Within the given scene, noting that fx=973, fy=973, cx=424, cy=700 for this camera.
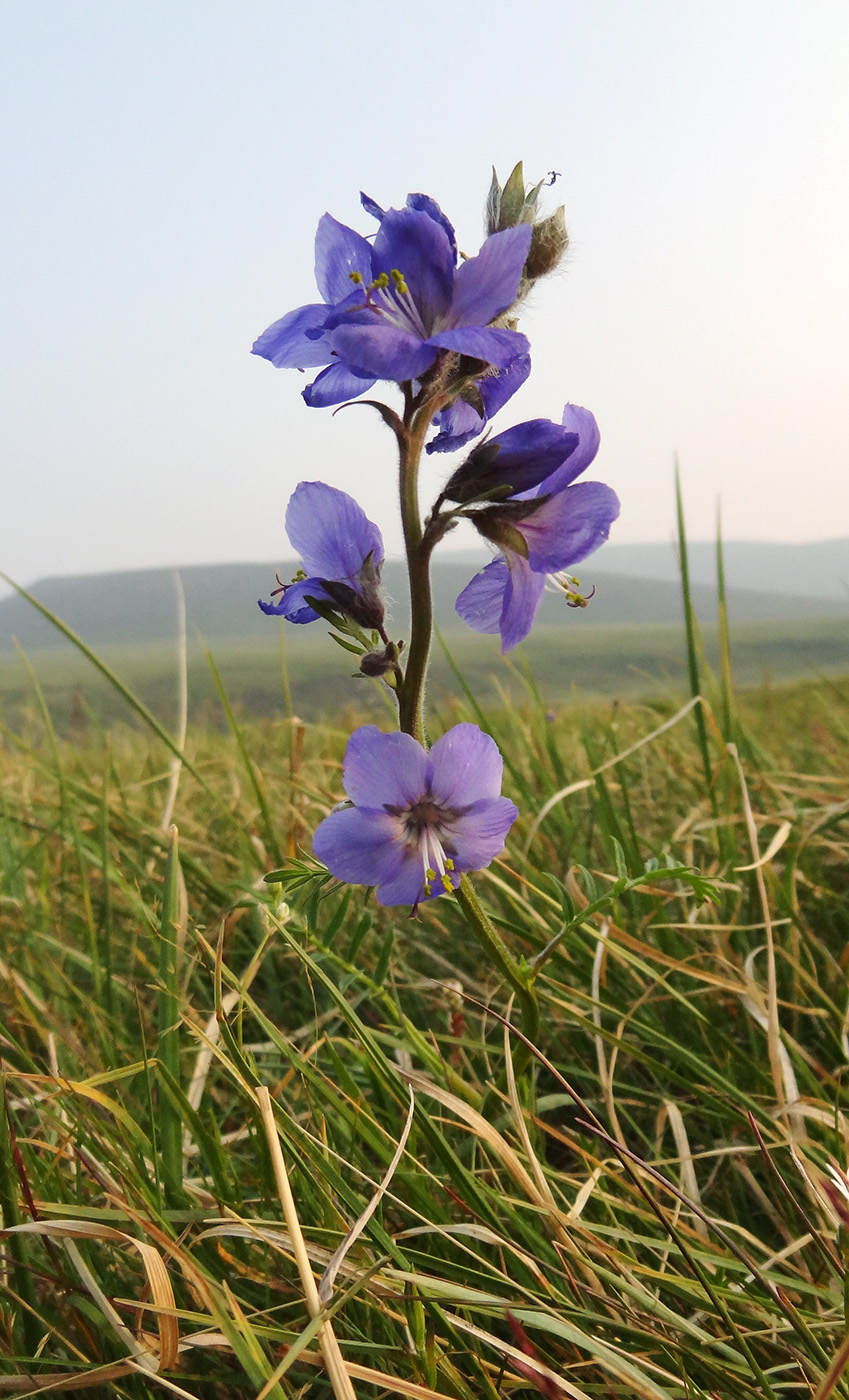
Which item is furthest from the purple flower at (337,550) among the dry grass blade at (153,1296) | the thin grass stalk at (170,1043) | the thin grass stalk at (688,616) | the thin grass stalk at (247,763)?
the thin grass stalk at (688,616)

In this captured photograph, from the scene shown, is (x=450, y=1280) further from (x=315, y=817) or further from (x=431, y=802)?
(x=315, y=817)

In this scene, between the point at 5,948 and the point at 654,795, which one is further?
the point at 654,795

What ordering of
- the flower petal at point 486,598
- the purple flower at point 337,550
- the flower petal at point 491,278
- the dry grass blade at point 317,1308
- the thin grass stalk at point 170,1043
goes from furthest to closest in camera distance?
the thin grass stalk at point 170,1043 < the flower petal at point 486,598 < the purple flower at point 337,550 < the flower petal at point 491,278 < the dry grass blade at point 317,1308

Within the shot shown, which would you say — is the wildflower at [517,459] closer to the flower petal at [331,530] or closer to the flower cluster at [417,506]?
the flower cluster at [417,506]

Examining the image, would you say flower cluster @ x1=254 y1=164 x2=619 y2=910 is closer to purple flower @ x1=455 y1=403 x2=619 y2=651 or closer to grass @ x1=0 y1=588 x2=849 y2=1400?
purple flower @ x1=455 y1=403 x2=619 y2=651

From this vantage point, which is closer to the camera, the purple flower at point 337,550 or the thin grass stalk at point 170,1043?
the purple flower at point 337,550

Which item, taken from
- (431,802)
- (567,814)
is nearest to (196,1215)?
(431,802)
